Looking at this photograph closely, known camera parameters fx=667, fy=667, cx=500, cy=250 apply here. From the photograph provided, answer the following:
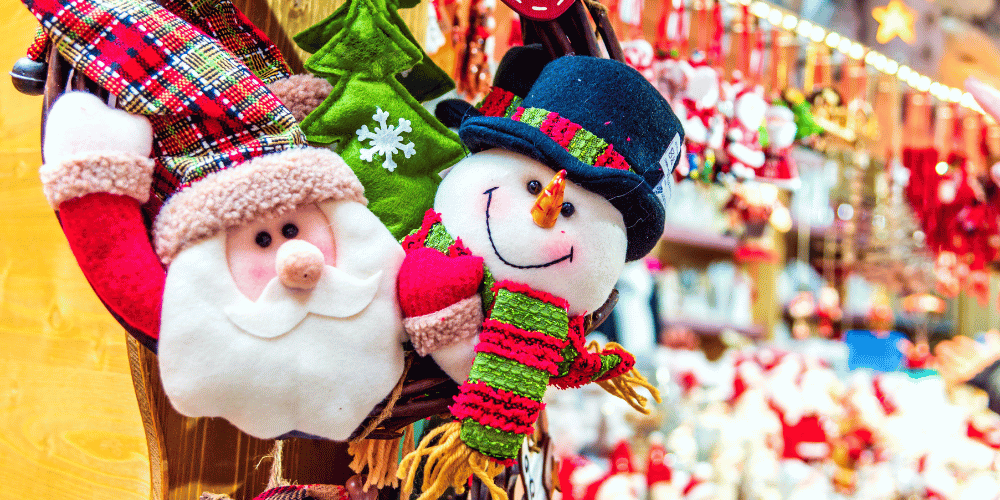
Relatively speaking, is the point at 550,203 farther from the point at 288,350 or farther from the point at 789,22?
the point at 789,22

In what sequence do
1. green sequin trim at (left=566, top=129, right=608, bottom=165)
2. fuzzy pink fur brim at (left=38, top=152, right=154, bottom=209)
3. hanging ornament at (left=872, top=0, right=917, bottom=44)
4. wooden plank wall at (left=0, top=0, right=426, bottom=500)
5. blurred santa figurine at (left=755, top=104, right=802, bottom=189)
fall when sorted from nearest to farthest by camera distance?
fuzzy pink fur brim at (left=38, top=152, right=154, bottom=209)
green sequin trim at (left=566, top=129, right=608, bottom=165)
wooden plank wall at (left=0, top=0, right=426, bottom=500)
blurred santa figurine at (left=755, top=104, right=802, bottom=189)
hanging ornament at (left=872, top=0, right=917, bottom=44)

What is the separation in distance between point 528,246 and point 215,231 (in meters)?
0.20

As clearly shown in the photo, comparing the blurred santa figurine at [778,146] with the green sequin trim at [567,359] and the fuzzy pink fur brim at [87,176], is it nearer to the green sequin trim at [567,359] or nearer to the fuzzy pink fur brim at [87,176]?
the green sequin trim at [567,359]

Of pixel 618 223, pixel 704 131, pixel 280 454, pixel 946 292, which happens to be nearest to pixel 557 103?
pixel 618 223

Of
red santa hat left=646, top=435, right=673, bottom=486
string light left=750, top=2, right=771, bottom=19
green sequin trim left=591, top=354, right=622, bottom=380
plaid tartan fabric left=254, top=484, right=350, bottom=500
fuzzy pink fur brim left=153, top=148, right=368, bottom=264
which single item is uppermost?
fuzzy pink fur brim left=153, top=148, right=368, bottom=264

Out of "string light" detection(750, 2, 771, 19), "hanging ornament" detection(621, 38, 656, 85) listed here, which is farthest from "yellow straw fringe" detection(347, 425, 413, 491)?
"string light" detection(750, 2, 771, 19)

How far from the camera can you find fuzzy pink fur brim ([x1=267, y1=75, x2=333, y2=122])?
1.68ft

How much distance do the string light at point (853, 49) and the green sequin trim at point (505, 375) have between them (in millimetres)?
1331

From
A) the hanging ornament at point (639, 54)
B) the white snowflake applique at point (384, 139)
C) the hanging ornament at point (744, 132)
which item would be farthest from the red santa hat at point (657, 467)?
the white snowflake applique at point (384, 139)

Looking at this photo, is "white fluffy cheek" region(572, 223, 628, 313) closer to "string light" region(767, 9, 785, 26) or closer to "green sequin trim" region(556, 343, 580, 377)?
"green sequin trim" region(556, 343, 580, 377)

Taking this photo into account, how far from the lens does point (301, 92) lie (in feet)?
1.68

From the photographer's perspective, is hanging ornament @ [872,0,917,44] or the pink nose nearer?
the pink nose

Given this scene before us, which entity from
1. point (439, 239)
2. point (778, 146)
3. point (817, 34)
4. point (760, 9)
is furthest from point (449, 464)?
point (817, 34)

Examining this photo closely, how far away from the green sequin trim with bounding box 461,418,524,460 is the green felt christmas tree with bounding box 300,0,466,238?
6.1 inches
